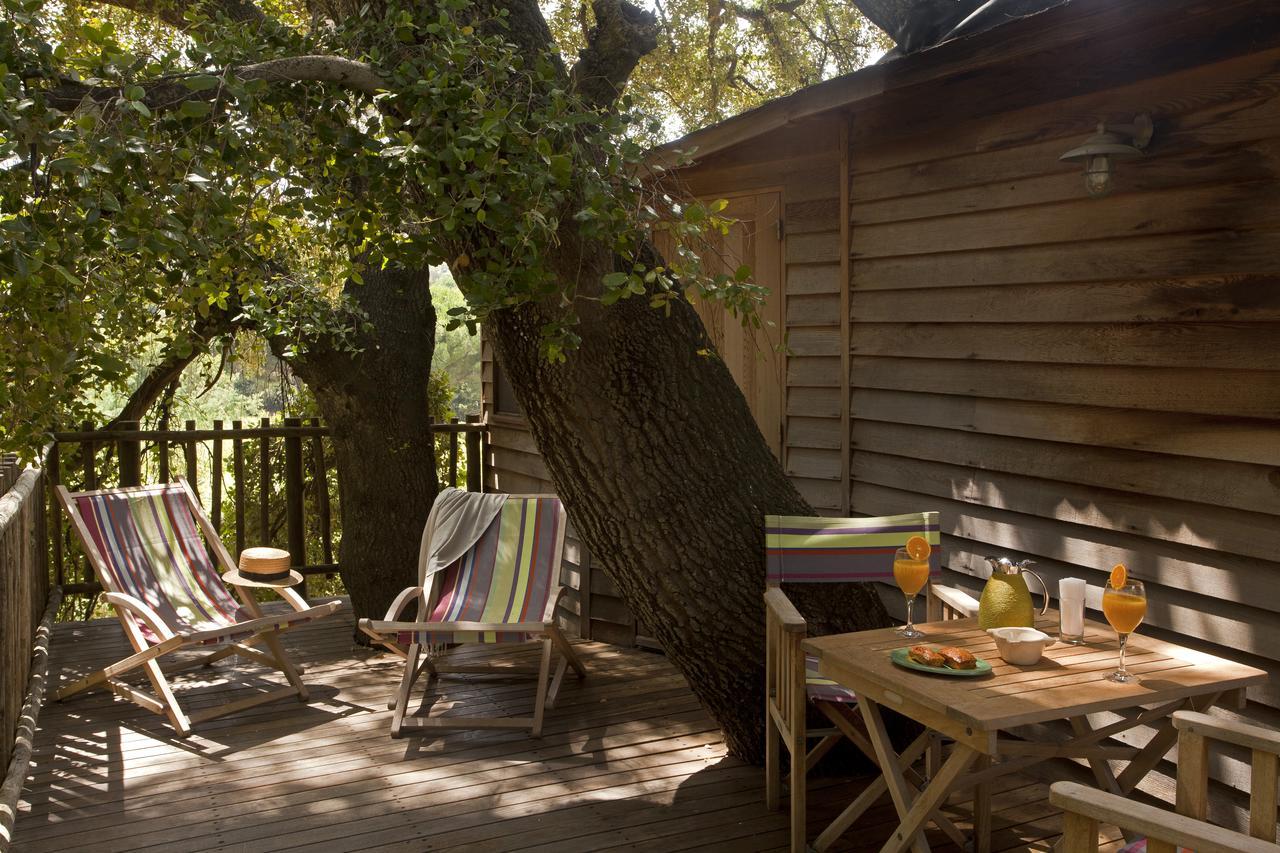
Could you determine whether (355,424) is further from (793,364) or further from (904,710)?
(904,710)

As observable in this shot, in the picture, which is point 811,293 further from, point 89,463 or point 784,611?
point 89,463

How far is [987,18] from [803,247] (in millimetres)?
1296

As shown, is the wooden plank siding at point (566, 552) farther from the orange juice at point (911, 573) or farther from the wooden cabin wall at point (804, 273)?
the orange juice at point (911, 573)

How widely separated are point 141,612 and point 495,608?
1.53m

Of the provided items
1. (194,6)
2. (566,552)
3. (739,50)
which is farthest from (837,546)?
(739,50)

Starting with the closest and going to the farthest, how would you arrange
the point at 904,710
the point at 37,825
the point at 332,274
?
the point at 904,710
the point at 37,825
the point at 332,274

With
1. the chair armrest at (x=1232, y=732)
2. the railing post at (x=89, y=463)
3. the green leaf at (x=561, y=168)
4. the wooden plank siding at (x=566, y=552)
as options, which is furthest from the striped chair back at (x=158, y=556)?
the chair armrest at (x=1232, y=732)

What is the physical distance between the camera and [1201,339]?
3.44 metres

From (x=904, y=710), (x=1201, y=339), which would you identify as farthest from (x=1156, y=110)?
(x=904, y=710)

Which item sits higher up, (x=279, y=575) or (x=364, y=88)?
(x=364, y=88)

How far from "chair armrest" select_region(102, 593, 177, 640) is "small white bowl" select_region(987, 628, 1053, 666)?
3.48m

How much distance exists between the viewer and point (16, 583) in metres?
4.51

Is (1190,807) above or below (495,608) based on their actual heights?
above

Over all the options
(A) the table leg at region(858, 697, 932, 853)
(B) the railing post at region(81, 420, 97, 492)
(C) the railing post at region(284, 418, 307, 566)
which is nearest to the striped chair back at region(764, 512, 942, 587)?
(A) the table leg at region(858, 697, 932, 853)
